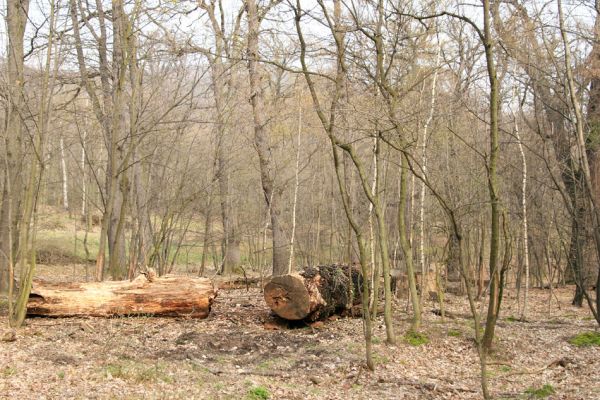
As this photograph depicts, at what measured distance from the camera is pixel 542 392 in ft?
18.5

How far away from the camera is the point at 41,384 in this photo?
16.8ft

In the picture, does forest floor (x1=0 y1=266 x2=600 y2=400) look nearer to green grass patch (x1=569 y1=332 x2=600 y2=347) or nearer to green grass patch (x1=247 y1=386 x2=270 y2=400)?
green grass patch (x1=247 y1=386 x2=270 y2=400)

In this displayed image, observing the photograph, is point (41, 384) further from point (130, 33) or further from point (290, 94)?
point (290, 94)

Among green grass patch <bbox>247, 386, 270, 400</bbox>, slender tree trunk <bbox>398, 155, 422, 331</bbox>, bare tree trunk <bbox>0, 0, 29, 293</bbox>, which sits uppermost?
bare tree trunk <bbox>0, 0, 29, 293</bbox>

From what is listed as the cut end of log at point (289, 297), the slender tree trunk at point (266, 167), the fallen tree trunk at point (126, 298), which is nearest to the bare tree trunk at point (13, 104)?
the fallen tree trunk at point (126, 298)

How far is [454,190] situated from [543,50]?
286 cm

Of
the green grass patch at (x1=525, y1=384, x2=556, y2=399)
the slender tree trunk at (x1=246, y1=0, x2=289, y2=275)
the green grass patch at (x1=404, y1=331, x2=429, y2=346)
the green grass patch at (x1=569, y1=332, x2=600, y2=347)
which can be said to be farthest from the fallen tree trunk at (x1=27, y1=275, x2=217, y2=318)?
the green grass patch at (x1=569, y1=332, x2=600, y2=347)

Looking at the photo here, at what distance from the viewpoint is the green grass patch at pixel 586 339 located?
314 inches

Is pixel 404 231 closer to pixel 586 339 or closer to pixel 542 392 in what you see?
pixel 542 392

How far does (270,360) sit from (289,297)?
5.20ft

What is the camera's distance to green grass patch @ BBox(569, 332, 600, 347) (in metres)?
7.98

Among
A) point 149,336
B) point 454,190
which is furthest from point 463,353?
point 149,336

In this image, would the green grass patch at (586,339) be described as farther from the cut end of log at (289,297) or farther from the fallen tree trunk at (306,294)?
the cut end of log at (289,297)

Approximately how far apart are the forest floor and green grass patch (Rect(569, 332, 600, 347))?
13cm
